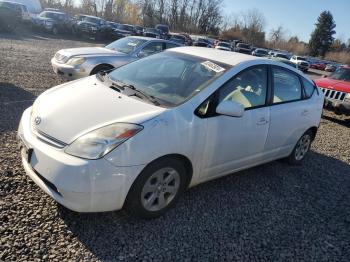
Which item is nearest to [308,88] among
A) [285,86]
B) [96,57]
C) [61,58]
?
[285,86]

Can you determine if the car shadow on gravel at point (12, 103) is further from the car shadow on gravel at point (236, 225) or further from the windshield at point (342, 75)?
the windshield at point (342, 75)

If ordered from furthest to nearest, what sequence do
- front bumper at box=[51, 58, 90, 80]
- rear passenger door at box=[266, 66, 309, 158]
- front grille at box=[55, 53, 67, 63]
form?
front grille at box=[55, 53, 67, 63]
front bumper at box=[51, 58, 90, 80]
rear passenger door at box=[266, 66, 309, 158]

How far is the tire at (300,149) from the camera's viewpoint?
5.43m

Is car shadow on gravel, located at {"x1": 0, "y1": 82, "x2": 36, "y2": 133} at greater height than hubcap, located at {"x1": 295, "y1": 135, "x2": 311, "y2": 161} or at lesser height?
lesser

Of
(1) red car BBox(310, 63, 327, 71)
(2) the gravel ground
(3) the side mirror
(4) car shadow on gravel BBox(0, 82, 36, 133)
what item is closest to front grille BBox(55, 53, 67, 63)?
(4) car shadow on gravel BBox(0, 82, 36, 133)

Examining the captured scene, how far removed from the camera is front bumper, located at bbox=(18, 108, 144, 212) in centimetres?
279

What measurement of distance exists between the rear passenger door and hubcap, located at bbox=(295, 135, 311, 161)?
0.28 meters

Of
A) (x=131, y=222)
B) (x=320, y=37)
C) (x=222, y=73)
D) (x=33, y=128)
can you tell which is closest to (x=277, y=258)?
(x=131, y=222)

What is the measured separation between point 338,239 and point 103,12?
8231cm

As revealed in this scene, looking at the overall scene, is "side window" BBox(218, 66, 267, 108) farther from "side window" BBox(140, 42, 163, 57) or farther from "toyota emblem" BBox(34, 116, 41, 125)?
"side window" BBox(140, 42, 163, 57)

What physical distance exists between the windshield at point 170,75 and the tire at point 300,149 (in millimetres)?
2234

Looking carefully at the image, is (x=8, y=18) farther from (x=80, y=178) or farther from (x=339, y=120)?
(x=80, y=178)

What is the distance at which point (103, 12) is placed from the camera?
7881 cm

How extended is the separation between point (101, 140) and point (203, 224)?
1402 mm
